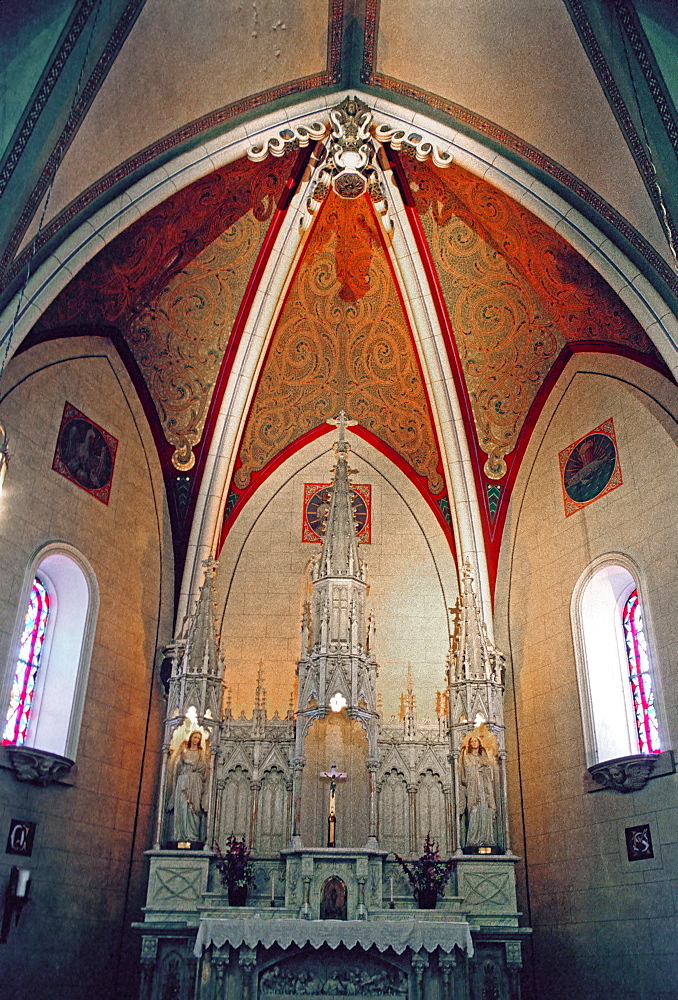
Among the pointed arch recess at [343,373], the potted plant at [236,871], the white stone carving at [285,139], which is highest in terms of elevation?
the white stone carving at [285,139]

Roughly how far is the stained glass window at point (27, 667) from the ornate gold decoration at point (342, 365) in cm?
454

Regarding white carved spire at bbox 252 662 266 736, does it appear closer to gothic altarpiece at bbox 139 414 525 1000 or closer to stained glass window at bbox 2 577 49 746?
gothic altarpiece at bbox 139 414 525 1000

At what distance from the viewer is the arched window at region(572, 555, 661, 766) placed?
13914 millimetres

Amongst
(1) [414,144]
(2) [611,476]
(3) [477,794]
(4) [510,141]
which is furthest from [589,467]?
(1) [414,144]

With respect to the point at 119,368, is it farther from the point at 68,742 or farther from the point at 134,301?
the point at 68,742

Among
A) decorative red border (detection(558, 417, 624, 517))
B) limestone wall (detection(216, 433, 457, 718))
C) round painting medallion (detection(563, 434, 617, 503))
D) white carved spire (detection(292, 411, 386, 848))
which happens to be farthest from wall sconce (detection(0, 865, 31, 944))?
round painting medallion (detection(563, 434, 617, 503))

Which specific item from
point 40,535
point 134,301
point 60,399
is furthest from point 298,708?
point 134,301

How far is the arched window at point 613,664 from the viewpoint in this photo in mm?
13914

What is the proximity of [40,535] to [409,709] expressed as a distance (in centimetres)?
629

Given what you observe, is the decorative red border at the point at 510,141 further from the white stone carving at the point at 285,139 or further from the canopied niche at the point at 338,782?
the canopied niche at the point at 338,782

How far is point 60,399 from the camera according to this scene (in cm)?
1520

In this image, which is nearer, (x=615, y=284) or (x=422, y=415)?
(x=615, y=284)

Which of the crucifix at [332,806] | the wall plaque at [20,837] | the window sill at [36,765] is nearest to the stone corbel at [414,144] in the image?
the crucifix at [332,806]

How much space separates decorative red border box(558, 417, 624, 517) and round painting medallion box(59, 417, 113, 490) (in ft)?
25.1
